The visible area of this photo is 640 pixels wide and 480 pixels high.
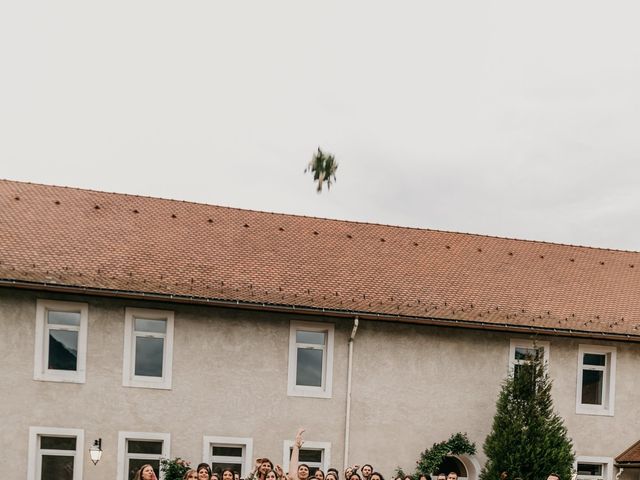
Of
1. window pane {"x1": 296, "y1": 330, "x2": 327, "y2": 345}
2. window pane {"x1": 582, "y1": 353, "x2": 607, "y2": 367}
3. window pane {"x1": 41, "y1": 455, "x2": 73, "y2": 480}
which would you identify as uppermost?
window pane {"x1": 296, "y1": 330, "x2": 327, "y2": 345}

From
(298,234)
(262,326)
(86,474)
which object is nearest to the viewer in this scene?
(86,474)

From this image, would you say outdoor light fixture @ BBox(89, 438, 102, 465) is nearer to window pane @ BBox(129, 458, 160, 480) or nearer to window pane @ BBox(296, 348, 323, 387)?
window pane @ BBox(129, 458, 160, 480)

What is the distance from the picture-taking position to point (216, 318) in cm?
2108

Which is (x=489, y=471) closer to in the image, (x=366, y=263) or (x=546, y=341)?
(x=546, y=341)

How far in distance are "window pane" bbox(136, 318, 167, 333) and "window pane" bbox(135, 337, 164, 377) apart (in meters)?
0.20

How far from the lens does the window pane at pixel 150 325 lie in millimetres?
20922

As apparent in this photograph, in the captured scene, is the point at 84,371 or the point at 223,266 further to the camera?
the point at 223,266

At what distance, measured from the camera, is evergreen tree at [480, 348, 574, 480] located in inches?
805

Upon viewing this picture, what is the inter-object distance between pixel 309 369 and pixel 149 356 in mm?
3633

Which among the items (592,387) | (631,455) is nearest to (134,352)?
(592,387)

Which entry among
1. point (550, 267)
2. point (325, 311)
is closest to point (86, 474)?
point (325, 311)

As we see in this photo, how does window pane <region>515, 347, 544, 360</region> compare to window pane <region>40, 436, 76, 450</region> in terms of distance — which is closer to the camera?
window pane <region>40, 436, 76, 450</region>

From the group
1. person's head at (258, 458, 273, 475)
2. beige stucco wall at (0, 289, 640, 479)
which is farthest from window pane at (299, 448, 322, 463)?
person's head at (258, 458, 273, 475)

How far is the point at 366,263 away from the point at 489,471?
6.16m
